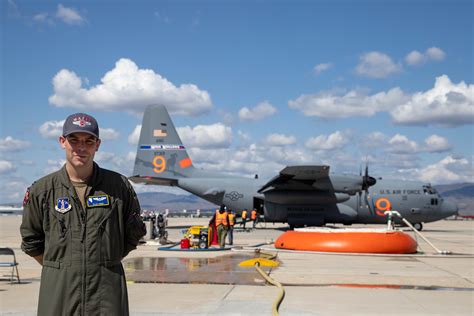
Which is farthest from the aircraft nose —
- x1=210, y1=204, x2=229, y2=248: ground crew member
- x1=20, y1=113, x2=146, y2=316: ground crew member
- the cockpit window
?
x1=20, y1=113, x2=146, y2=316: ground crew member

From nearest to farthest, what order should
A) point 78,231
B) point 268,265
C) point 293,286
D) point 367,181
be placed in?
point 78,231
point 293,286
point 268,265
point 367,181

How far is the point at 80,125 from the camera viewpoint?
3324 mm

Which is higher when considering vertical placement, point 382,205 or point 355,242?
point 382,205

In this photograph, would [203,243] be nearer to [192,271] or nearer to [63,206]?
[192,271]

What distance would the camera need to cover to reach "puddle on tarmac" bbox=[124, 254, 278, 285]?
10.2 m

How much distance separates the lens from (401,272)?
11773 mm

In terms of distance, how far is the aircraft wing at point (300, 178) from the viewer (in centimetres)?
2850

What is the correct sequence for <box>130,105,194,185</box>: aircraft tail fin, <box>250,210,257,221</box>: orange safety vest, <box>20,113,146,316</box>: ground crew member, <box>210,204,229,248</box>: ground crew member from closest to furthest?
<box>20,113,146,316</box>: ground crew member → <box>210,204,229,248</box>: ground crew member → <box>250,210,257,221</box>: orange safety vest → <box>130,105,194,185</box>: aircraft tail fin

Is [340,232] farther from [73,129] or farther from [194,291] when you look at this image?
[73,129]

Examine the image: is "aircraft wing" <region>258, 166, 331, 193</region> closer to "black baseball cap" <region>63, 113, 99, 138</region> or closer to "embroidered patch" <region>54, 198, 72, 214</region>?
"black baseball cap" <region>63, 113, 99, 138</region>

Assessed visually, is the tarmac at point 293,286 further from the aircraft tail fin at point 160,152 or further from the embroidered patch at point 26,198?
the aircraft tail fin at point 160,152

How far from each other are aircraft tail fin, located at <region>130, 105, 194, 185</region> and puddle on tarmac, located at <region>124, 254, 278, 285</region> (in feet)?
64.4

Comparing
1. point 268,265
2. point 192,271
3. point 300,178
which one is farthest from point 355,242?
point 300,178

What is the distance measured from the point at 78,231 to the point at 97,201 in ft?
0.76
